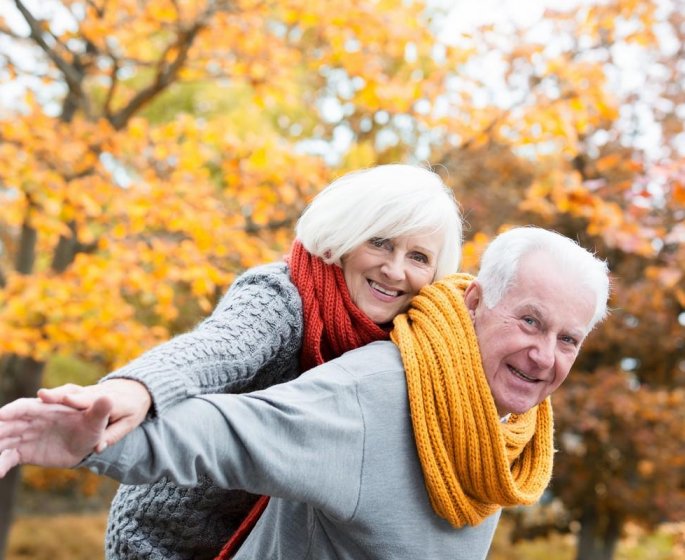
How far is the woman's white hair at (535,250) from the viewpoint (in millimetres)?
1772

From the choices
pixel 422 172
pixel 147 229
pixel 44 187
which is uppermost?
pixel 422 172

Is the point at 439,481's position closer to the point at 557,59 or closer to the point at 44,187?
the point at 44,187

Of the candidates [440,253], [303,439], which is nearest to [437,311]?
[440,253]

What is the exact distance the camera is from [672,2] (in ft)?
25.7

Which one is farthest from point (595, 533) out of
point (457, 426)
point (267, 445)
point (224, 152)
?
point (267, 445)

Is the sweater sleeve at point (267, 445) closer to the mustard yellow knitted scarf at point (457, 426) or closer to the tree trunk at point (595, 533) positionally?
the mustard yellow knitted scarf at point (457, 426)

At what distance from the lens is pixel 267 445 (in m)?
1.42

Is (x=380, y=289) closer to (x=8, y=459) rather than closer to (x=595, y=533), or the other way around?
(x=8, y=459)

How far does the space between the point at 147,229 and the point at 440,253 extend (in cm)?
399

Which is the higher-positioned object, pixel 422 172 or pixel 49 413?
pixel 422 172

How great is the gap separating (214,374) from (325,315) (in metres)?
0.42

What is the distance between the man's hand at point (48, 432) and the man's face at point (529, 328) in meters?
0.87

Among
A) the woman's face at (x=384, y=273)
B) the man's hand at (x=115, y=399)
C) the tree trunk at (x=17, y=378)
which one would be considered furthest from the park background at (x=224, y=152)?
the man's hand at (x=115, y=399)

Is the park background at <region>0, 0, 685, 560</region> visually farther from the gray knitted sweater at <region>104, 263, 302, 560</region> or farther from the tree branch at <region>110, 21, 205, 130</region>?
the gray knitted sweater at <region>104, 263, 302, 560</region>
